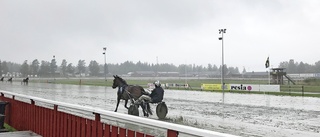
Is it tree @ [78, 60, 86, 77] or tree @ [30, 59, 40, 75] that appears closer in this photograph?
tree @ [30, 59, 40, 75]

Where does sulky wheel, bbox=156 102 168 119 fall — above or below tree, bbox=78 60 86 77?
below

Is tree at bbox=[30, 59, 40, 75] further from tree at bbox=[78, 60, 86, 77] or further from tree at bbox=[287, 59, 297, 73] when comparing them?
tree at bbox=[287, 59, 297, 73]

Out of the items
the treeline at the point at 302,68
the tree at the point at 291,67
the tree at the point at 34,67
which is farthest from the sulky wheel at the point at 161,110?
the tree at the point at 34,67

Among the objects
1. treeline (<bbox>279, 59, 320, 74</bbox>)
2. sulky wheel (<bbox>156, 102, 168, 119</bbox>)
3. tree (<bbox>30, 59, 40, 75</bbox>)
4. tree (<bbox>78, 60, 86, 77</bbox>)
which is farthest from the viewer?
tree (<bbox>78, 60, 86, 77</bbox>)

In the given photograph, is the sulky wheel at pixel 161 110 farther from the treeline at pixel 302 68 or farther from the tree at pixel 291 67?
the tree at pixel 291 67

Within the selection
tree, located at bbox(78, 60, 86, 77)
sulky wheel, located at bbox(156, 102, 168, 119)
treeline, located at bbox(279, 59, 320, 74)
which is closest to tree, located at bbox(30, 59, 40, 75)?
tree, located at bbox(78, 60, 86, 77)

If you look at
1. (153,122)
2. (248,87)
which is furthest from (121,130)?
(248,87)

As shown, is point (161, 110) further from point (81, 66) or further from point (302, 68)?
point (81, 66)

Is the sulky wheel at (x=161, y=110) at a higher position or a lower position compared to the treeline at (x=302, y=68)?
lower

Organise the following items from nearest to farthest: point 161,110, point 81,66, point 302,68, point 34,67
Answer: point 161,110 < point 302,68 < point 34,67 < point 81,66

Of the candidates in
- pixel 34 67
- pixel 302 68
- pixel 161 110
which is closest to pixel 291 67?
Result: pixel 302 68

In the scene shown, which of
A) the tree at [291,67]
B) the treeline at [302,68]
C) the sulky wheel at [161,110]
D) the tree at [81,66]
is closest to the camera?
the sulky wheel at [161,110]

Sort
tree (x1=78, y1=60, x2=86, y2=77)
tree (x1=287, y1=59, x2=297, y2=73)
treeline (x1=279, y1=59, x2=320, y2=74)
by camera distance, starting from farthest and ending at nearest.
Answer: tree (x1=78, y1=60, x2=86, y2=77), tree (x1=287, y1=59, x2=297, y2=73), treeline (x1=279, y1=59, x2=320, y2=74)

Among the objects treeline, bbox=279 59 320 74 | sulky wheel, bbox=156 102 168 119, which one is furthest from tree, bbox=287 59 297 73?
sulky wheel, bbox=156 102 168 119
